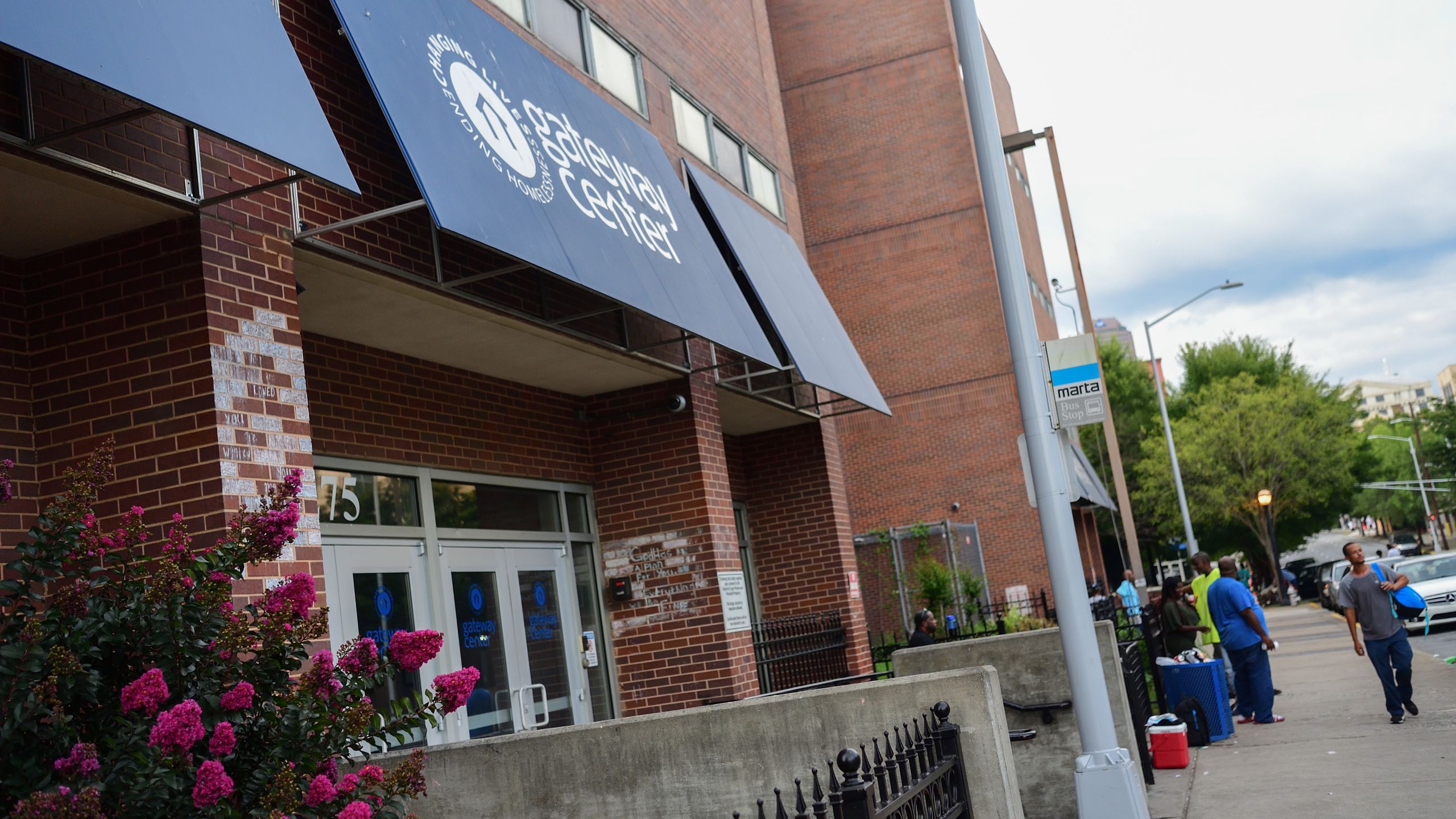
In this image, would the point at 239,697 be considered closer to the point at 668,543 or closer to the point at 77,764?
the point at 77,764

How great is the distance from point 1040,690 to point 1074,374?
2.44 m

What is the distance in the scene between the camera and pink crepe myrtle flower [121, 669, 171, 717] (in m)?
3.08

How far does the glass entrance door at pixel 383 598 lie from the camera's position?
7.89m

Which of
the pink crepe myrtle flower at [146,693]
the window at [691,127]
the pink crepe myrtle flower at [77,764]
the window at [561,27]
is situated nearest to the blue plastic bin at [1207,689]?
the window at [691,127]

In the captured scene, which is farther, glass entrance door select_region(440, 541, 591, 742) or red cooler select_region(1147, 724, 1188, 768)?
red cooler select_region(1147, 724, 1188, 768)

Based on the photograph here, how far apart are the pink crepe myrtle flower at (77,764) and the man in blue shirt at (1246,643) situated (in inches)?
426

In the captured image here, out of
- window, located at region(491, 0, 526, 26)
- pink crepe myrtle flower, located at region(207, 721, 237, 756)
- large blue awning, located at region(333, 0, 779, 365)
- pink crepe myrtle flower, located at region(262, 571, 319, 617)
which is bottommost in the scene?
pink crepe myrtle flower, located at region(207, 721, 237, 756)

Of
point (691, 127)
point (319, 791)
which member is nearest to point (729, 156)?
point (691, 127)

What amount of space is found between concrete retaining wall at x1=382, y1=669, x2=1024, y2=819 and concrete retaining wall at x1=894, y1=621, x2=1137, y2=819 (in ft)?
7.67

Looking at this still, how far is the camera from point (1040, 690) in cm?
840

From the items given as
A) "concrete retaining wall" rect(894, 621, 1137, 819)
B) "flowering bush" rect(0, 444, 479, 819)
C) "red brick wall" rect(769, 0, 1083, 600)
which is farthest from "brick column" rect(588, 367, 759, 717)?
"red brick wall" rect(769, 0, 1083, 600)

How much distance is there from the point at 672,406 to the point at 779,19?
2212 centimetres

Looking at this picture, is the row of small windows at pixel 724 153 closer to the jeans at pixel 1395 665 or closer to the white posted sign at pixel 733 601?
the white posted sign at pixel 733 601

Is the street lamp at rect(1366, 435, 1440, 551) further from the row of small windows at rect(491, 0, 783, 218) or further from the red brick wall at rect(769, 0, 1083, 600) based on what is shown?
the row of small windows at rect(491, 0, 783, 218)
